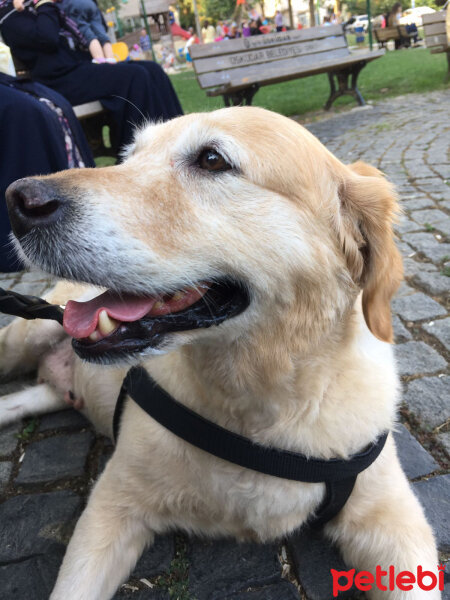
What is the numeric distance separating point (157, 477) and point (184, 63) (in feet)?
167

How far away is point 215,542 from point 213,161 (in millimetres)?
1524

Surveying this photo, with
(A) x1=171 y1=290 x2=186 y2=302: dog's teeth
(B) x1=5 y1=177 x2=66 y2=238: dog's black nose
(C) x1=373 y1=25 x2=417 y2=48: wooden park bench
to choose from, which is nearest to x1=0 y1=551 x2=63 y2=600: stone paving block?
(A) x1=171 y1=290 x2=186 y2=302: dog's teeth

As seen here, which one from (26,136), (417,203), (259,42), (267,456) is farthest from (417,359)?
(259,42)

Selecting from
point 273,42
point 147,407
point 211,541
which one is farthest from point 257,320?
point 273,42

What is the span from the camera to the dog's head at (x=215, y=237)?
60.0 inches

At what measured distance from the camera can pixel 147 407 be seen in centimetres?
192

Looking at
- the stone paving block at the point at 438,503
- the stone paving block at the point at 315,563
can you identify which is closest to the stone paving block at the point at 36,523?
the stone paving block at the point at 315,563

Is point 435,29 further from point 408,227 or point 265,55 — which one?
point 408,227

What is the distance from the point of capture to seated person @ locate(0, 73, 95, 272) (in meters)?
4.30

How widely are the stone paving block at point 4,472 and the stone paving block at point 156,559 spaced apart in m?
0.82

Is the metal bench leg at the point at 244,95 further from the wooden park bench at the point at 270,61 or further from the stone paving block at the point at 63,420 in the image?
the stone paving block at the point at 63,420

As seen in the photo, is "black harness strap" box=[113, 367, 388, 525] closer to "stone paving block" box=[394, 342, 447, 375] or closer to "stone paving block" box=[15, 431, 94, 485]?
"stone paving block" box=[15, 431, 94, 485]

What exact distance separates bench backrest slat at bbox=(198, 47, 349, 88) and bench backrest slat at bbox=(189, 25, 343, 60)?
1.22ft

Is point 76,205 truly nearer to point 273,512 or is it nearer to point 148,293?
point 148,293
